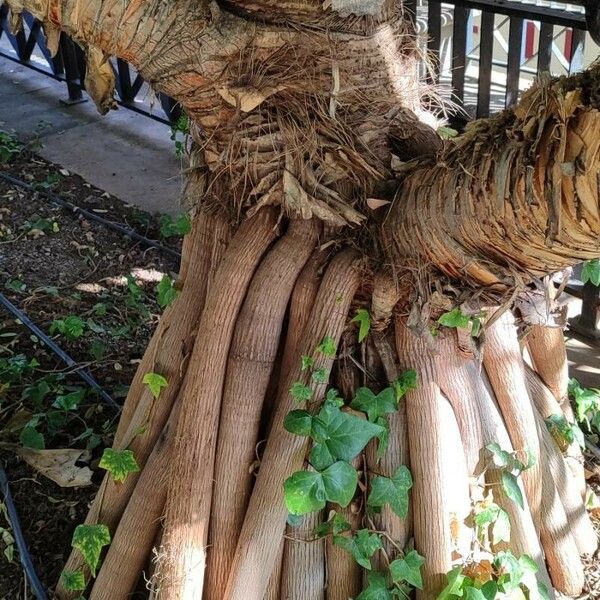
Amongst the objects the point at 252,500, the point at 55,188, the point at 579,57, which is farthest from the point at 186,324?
the point at 55,188

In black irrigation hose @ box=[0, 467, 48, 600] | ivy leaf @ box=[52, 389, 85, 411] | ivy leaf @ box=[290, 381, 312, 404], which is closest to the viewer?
ivy leaf @ box=[290, 381, 312, 404]

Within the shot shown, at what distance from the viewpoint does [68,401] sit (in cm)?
303

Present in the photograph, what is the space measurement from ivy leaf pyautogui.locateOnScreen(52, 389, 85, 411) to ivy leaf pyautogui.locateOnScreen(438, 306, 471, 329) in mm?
1687

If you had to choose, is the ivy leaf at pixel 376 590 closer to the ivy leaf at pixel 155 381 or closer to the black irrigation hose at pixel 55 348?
the ivy leaf at pixel 155 381

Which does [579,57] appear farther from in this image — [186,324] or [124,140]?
[124,140]

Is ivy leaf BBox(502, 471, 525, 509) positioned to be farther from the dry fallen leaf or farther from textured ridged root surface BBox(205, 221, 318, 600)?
the dry fallen leaf

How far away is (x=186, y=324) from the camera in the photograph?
222cm

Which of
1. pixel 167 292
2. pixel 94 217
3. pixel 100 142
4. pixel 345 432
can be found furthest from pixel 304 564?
pixel 100 142

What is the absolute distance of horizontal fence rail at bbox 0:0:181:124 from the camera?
210 inches

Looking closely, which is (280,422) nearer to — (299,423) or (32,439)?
(299,423)

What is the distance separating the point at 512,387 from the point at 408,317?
460 millimetres

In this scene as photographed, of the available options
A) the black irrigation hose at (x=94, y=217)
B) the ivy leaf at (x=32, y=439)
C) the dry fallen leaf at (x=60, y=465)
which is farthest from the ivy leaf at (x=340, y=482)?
the black irrigation hose at (x=94, y=217)

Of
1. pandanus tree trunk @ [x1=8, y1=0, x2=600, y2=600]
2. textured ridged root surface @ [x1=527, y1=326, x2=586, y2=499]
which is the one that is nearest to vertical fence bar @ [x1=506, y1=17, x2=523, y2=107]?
textured ridged root surface @ [x1=527, y1=326, x2=586, y2=499]

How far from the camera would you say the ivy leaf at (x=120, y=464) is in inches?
87.7
